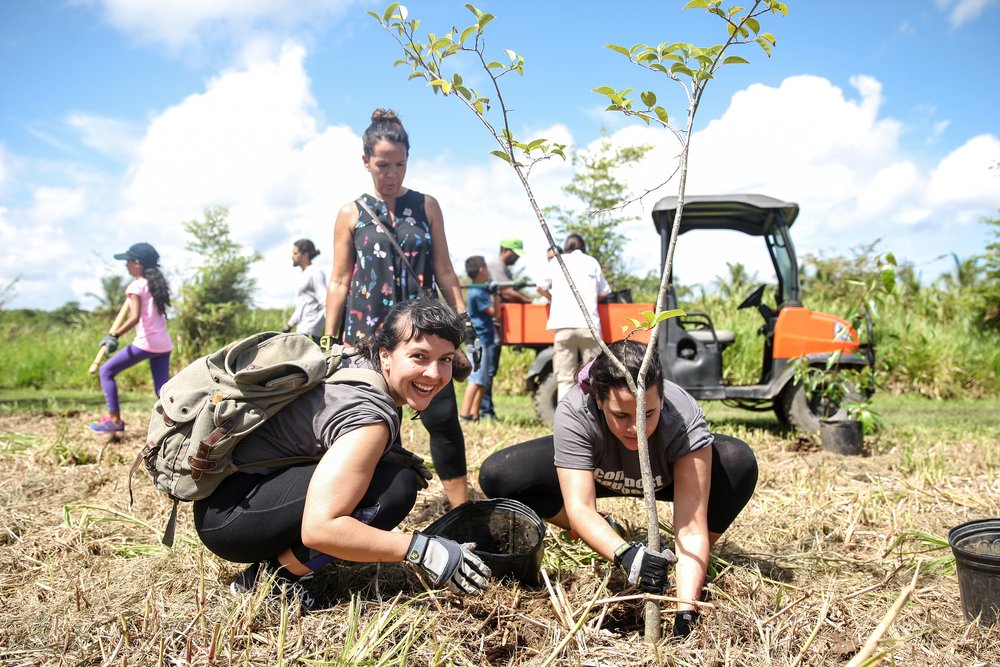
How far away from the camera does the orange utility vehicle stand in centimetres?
595

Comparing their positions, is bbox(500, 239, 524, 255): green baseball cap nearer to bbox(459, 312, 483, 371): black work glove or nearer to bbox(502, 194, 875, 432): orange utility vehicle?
bbox(502, 194, 875, 432): orange utility vehicle

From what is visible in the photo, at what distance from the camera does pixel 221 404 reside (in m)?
2.06

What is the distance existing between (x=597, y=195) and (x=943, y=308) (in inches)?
243

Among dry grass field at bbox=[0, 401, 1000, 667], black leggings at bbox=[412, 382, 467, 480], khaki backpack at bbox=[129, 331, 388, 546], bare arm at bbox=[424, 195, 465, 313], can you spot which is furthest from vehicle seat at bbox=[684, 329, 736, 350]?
khaki backpack at bbox=[129, 331, 388, 546]

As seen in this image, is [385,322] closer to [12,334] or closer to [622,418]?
[622,418]

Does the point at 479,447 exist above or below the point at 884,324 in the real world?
below

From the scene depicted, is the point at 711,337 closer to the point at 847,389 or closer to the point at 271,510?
the point at 847,389

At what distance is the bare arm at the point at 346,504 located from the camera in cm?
196

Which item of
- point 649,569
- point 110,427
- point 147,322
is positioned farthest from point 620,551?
point 147,322

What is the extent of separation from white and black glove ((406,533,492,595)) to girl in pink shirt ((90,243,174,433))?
4.41m

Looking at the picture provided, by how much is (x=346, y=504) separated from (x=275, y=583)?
0.46m

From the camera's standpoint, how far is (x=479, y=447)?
504 centimetres

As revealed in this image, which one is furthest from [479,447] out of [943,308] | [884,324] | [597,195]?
[943,308]

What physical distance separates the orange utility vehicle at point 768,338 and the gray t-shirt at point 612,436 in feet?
11.7
